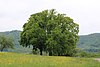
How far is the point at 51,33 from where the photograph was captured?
78688 millimetres

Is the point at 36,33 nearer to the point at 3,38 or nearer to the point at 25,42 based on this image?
the point at 25,42

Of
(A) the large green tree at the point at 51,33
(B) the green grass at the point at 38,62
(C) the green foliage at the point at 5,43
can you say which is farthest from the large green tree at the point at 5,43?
(B) the green grass at the point at 38,62

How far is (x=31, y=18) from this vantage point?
84875mm

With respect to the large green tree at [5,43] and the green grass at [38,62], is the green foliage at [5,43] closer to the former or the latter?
the large green tree at [5,43]

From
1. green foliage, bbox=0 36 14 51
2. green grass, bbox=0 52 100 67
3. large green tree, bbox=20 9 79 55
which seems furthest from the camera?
green foliage, bbox=0 36 14 51

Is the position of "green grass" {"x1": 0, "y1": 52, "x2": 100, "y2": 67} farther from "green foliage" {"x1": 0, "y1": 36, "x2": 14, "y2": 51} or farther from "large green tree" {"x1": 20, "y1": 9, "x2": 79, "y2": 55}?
"green foliage" {"x1": 0, "y1": 36, "x2": 14, "y2": 51}

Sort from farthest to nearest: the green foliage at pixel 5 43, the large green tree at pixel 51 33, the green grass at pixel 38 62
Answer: the green foliage at pixel 5 43
the large green tree at pixel 51 33
the green grass at pixel 38 62

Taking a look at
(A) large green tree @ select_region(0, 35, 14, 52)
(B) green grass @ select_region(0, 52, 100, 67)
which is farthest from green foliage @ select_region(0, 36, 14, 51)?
(B) green grass @ select_region(0, 52, 100, 67)

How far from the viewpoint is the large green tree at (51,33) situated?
256 ft

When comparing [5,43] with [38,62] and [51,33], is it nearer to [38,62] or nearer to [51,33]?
[51,33]

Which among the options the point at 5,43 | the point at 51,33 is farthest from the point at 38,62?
the point at 5,43

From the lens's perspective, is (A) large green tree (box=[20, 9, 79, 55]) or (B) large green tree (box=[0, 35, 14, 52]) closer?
(A) large green tree (box=[20, 9, 79, 55])

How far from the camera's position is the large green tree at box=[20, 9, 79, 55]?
256 ft

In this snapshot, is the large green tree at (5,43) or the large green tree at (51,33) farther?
the large green tree at (5,43)
